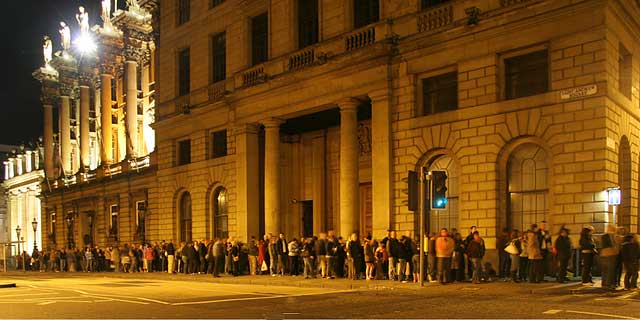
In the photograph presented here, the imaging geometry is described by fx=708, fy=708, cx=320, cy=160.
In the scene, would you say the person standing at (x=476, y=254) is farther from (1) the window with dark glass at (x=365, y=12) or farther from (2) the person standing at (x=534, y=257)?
(1) the window with dark glass at (x=365, y=12)

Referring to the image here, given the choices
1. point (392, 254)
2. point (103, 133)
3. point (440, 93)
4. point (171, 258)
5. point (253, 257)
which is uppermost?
point (103, 133)

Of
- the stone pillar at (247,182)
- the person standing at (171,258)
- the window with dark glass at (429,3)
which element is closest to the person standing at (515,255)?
the window with dark glass at (429,3)

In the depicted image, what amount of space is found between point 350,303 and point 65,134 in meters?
54.8

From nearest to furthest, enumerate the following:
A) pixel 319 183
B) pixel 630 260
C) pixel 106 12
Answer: pixel 630 260, pixel 319 183, pixel 106 12

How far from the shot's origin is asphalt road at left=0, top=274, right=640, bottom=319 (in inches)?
521

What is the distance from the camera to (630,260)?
17625 mm

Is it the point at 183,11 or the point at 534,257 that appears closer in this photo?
the point at 534,257

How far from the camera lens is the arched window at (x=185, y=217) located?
38875mm

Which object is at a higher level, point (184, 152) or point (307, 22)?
point (307, 22)

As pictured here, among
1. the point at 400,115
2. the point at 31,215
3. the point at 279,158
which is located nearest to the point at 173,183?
the point at 279,158

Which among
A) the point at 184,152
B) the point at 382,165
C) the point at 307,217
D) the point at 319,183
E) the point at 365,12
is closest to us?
the point at 382,165

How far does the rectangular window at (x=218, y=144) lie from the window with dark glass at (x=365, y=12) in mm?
10364

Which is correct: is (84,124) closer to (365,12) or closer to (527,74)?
(365,12)

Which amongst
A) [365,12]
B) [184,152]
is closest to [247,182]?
[184,152]
